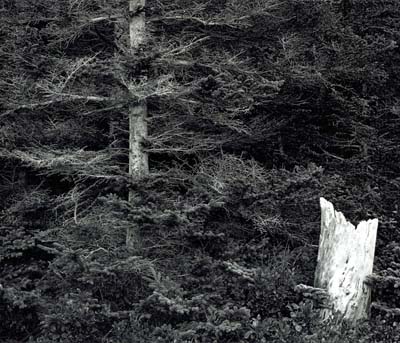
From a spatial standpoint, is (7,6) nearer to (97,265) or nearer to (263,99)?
(263,99)

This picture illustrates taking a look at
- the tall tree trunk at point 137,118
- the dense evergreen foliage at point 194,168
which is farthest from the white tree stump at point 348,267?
the tall tree trunk at point 137,118

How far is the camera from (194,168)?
8.56m

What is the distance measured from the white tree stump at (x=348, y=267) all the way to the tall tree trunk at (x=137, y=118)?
2954 millimetres

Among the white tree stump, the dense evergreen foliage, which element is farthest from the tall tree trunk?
the white tree stump

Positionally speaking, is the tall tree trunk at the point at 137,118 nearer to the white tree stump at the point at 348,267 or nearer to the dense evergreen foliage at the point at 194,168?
the dense evergreen foliage at the point at 194,168

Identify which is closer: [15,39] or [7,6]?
[15,39]

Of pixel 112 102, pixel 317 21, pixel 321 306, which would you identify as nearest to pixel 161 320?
pixel 321 306

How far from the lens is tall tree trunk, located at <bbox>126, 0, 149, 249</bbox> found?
813 cm

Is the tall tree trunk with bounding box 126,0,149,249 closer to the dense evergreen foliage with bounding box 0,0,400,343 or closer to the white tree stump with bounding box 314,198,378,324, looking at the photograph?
the dense evergreen foliage with bounding box 0,0,400,343

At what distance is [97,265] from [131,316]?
740 millimetres

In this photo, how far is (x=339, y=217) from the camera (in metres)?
6.36

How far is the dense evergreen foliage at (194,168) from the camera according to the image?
21.3 ft

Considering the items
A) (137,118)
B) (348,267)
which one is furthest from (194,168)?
(348,267)

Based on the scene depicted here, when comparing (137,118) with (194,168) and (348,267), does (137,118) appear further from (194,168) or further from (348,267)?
(348,267)
